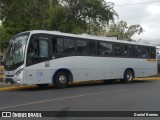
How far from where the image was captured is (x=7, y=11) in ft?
91.2

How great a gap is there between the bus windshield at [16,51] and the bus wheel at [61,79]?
8.15ft

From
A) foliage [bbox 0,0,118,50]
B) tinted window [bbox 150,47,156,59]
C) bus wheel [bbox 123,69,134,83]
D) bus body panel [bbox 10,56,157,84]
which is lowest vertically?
bus wheel [bbox 123,69,134,83]

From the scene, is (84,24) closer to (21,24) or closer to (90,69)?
(21,24)

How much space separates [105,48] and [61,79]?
16.0ft

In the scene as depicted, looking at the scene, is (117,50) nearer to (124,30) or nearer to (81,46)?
(81,46)

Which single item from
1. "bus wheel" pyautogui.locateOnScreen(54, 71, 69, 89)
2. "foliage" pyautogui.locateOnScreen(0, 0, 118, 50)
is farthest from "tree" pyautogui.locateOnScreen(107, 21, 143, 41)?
"bus wheel" pyautogui.locateOnScreen(54, 71, 69, 89)

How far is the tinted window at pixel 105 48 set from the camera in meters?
24.7

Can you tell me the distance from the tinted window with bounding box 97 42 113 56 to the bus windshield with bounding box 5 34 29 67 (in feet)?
19.1

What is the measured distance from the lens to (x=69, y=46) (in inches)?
874

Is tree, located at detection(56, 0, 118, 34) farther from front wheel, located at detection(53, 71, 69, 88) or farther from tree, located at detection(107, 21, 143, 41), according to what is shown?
tree, located at detection(107, 21, 143, 41)

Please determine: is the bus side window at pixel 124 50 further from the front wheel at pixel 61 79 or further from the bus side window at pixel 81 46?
the front wheel at pixel 61 79

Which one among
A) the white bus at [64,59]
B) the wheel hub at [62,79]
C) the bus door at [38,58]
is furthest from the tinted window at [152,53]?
the bus door at [38,58]

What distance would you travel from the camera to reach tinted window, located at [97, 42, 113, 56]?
24.7m

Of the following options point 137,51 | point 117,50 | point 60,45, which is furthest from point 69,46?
point 137,51
